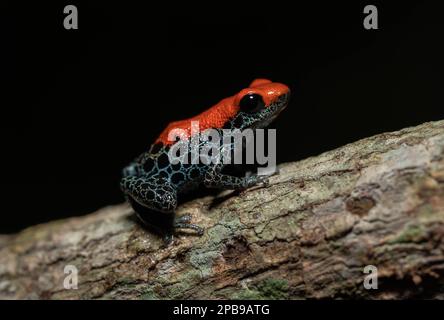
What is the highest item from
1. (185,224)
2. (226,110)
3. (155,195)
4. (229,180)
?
(226,110)

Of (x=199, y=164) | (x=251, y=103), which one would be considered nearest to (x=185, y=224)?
(x=199, y=164)

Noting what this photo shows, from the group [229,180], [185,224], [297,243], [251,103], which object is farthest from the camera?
[251,103]

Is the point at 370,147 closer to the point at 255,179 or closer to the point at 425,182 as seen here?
the point at 425,182

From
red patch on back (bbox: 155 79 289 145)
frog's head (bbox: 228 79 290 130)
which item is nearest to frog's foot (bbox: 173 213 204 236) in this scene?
red patch on back (bbox: 155 79 289 145)

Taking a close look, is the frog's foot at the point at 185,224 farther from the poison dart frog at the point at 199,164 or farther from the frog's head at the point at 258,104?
the frog's head at the point at 258,104

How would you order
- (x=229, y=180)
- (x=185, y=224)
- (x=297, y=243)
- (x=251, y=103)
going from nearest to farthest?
(x=297, y=243), (x=185, y=224), (x=229, y=180), (x=251, y=103)

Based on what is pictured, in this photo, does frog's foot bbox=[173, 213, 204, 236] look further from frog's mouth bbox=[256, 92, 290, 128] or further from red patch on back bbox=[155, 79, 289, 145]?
frog's mouth bbox=[256, 92, 290, 128]

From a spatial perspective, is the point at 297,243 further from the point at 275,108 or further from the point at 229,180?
the point at 275,108
